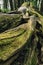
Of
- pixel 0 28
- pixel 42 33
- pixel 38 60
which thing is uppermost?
pixel 0 28

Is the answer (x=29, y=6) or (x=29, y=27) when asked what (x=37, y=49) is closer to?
(x=29, y=27)

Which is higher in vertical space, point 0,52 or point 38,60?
point 0,52

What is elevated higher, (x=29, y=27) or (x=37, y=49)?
(x=29, y=27)

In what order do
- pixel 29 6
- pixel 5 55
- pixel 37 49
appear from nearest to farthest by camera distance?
pixel 5 55 < pixel 37 49 < pixel 29 6

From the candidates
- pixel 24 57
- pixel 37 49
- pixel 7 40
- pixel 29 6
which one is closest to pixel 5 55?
pixel 7 40

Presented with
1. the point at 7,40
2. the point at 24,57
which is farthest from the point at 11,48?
the point at 24,57

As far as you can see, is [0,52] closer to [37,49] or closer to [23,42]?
[23,42]

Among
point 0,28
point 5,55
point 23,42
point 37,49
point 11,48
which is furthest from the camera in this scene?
point 37,49

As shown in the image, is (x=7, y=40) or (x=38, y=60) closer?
(x=7, y=40)

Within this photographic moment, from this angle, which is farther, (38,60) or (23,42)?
(38,60)
